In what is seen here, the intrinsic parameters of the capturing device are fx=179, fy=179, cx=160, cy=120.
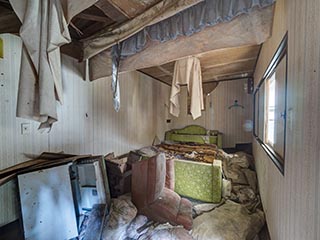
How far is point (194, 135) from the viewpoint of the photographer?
496 centimetres

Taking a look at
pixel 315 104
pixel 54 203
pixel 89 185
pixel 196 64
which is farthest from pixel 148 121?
pixel 315 104

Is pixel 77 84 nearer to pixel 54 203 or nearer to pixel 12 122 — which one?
pixel 12 122

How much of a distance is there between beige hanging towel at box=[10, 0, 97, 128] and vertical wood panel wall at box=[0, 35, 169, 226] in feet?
2.57

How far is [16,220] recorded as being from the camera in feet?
5.46

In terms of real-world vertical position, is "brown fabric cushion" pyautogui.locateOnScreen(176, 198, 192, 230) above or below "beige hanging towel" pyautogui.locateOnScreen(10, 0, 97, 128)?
below

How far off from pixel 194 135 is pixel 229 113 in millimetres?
1094

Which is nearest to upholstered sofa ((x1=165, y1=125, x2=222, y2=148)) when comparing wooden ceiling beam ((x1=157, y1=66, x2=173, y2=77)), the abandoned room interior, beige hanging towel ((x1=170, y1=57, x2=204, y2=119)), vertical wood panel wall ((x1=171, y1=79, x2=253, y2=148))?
vertical wood panel wall ((x1=171, y1=79, x2=253, y2=148))

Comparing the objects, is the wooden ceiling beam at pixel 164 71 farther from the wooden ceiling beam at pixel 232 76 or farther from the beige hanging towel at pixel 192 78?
the wooden ceiling beam at pixel 232 76

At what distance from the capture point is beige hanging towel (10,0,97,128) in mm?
1061

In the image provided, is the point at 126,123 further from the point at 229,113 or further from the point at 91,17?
the point at 229,113

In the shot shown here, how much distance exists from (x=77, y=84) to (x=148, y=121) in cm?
207

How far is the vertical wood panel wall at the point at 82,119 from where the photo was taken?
1.65 meters

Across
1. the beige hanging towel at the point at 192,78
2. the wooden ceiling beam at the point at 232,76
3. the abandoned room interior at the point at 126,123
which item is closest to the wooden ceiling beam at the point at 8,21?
the abandoned room interior at the point at 126,123

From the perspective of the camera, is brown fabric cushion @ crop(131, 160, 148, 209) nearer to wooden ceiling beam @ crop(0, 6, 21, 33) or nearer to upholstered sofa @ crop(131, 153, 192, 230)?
upholstered sofa @ crop(131, 153, 192, 230)
